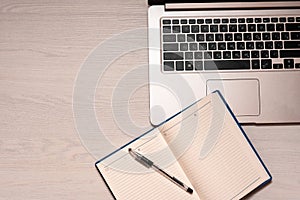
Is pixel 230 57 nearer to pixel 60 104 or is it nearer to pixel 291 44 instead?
pixel 291 44

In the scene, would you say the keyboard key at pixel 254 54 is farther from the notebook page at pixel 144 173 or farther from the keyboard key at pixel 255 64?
the notebook page at pixel 144 173

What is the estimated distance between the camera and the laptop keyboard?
100 centimetres

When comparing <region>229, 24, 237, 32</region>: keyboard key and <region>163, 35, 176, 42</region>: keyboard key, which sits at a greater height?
<region>229, 24, 237, 32</region>: keyboard key

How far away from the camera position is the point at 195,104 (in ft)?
3.26

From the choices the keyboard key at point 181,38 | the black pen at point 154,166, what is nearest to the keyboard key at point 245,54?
the keyboard key at point 181,38

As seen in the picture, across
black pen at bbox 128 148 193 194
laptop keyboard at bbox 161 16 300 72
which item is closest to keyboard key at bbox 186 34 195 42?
laptop keyboard at bbox 161 16 300 72

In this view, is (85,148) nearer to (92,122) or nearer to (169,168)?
(92,122)

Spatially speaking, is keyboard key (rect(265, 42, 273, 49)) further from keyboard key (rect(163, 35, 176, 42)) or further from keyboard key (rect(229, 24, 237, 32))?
keyboard key (rect(163, 35, 176, 42))

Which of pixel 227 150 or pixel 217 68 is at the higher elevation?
pixel 217 68

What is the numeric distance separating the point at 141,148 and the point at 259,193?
221 millimetres

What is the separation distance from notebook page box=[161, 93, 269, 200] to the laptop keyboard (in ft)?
0.24

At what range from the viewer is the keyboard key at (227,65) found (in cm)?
100

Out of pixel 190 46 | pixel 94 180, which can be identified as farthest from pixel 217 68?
pixel 94 180

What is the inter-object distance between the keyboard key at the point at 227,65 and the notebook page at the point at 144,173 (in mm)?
154
